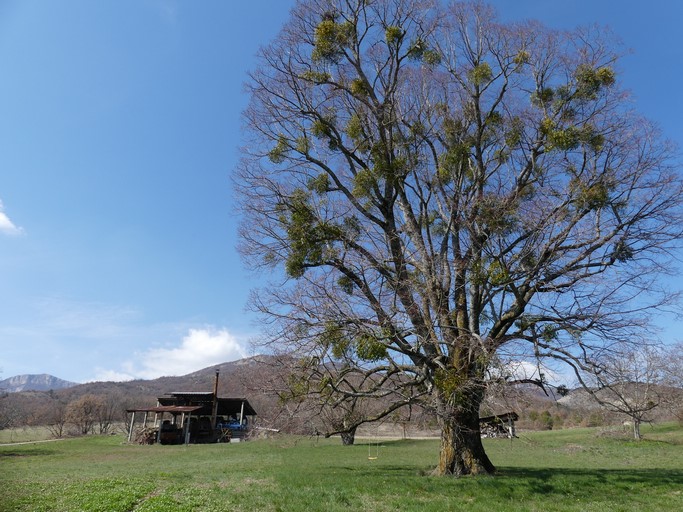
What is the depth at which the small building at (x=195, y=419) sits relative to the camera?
1415 inches

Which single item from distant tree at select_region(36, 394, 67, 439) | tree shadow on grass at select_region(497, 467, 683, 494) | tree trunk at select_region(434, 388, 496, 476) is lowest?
distant tree at select_region(36, 394, 67, 439)

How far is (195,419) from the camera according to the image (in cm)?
→ 3962

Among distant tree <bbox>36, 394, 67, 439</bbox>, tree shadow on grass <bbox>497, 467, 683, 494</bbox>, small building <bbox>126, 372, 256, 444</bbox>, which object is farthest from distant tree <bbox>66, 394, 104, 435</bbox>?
tree shadow on grass <bbox>497, 467, 683, 494</bbox>

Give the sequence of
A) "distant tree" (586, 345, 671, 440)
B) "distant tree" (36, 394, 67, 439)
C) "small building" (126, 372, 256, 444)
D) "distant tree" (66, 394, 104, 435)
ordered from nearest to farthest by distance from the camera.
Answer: "distant tree" (586, 345, 671, 440)
"small building" (126, 372, 256, 444)
"distant tree" (36, 394, 67, 439)
"distant tree" (66, 394, 104, 435)

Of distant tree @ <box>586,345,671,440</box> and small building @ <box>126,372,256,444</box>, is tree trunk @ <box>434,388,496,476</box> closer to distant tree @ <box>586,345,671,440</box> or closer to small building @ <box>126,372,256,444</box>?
→ distant tree @ <box>586,345,671,440</box>

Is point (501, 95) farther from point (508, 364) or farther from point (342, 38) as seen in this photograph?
point (508, 364)

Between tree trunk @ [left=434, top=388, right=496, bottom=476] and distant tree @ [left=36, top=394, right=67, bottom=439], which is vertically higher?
tree trunk @ [left=434, top=388, right=496, bottom=476]

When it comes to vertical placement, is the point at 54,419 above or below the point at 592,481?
below

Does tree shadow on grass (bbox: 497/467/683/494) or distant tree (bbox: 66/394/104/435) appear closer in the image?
tree shadow on grass (bbox: 497/467/683/494)

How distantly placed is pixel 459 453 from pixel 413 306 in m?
3.86

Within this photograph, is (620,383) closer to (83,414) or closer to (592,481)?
(592,481)

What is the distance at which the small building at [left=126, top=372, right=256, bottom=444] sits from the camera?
35.9 metres

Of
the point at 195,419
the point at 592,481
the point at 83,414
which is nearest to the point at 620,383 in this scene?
the point at 592,481

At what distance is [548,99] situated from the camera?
11680 millimetres
